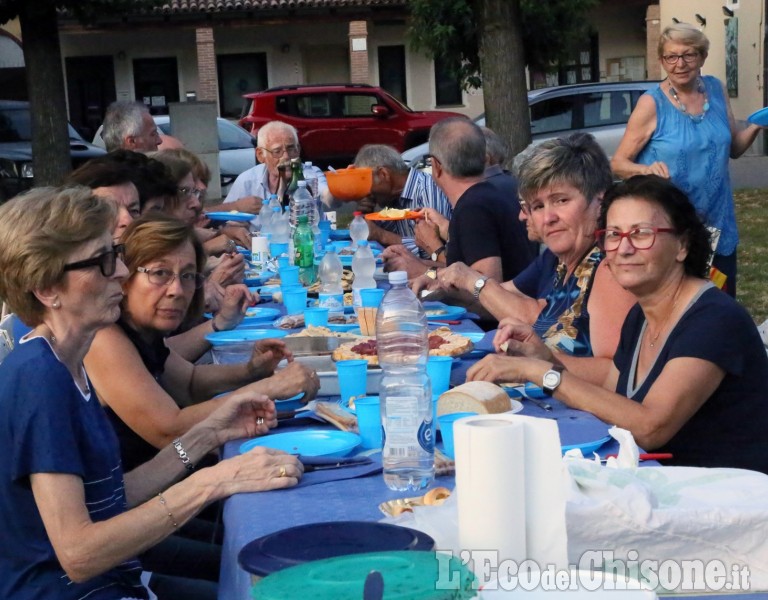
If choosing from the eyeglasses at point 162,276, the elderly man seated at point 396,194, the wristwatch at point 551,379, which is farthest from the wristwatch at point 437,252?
the wristwatch at point 551,379

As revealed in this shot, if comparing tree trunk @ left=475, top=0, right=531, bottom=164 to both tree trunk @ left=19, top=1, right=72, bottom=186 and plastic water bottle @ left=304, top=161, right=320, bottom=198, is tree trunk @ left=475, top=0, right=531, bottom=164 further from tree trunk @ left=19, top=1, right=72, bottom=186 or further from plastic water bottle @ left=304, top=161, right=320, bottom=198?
tree trunk @ left=19, top=1, right=72, bottom=186

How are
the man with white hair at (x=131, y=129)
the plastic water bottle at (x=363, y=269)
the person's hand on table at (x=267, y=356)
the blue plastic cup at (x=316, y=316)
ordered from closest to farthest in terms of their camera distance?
the person's hand on table at (x=267, y=356) < the blue plastic cup at (x=316, y=316) < the plastic water bottle at (x=363, y=269) < the man with white hair at (x=131, y=129)

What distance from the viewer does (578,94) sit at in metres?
16.8

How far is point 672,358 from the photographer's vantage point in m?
2.78

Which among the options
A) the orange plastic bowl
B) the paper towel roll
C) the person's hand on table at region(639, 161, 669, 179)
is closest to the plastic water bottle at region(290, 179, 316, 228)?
the orange plastic bowl

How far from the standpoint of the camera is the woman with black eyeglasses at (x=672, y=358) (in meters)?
2.73

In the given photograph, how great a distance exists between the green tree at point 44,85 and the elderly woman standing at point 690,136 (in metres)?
9.77

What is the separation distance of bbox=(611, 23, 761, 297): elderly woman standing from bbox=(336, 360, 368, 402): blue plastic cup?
306cm

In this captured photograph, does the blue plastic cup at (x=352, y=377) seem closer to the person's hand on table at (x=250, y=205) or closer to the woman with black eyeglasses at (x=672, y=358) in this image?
the woman with black eyeglasses at (x=672, y=358)

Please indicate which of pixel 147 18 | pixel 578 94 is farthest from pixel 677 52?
pixel 147 18

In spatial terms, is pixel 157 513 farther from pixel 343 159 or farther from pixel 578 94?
pixel 343 159

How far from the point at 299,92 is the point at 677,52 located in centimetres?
1677

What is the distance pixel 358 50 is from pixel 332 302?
24.1 meters

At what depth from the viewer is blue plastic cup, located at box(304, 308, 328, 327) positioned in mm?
4141
